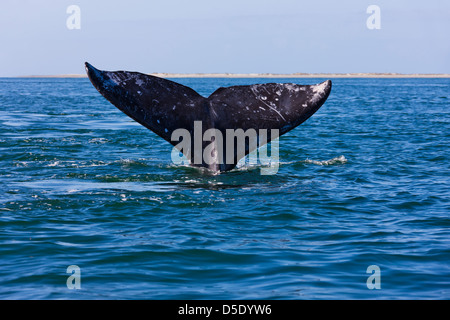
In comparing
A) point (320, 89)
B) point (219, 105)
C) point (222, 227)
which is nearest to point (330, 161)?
point (320, 89)

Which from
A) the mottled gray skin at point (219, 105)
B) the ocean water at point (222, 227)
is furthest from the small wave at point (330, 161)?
the mottled gray skin at point (219, 105)

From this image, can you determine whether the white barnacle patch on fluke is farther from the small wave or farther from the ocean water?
the small wave

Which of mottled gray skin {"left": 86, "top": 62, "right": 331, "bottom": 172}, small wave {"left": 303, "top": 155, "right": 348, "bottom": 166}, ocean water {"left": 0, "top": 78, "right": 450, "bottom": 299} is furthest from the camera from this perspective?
small wave {"left": 303, "top": 155, "right": 348, "bottom": 166}

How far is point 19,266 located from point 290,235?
10.9ft

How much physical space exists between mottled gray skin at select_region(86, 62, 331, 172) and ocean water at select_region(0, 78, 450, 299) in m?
1.09

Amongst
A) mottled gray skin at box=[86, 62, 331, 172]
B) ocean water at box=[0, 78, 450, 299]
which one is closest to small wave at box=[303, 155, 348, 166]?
ocean water at box=[0, 78, 450, 299]

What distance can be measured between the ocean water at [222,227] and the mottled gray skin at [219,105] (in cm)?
109

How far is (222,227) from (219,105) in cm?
283

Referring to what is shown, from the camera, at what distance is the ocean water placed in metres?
6.64

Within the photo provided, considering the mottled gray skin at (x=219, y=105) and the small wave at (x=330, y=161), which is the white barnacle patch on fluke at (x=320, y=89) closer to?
the mottled gray skin at (x=219, y=105)

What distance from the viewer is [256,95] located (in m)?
11.0

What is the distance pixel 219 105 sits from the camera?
35.9ft

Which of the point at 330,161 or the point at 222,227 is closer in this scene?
the point at 222,227

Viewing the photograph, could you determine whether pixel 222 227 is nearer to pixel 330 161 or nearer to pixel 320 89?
pixel 320 89
